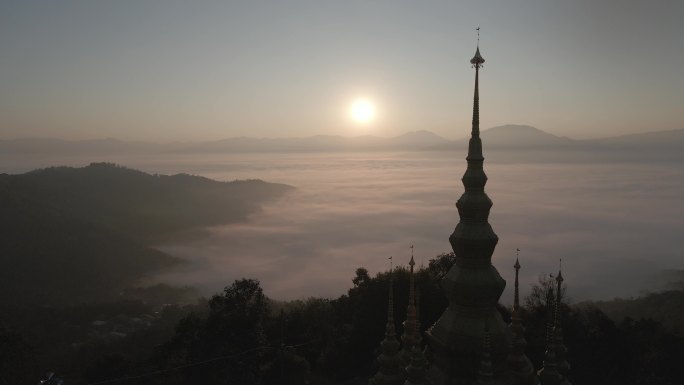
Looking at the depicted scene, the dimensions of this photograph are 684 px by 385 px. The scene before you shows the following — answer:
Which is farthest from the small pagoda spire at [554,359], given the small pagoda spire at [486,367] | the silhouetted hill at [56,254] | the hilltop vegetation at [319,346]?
the silhouetted hill at [56,254]

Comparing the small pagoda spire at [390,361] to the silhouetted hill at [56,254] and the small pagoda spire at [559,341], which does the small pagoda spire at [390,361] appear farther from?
the silhouetted hill at [56,254]

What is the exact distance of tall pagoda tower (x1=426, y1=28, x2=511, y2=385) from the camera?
1245cm

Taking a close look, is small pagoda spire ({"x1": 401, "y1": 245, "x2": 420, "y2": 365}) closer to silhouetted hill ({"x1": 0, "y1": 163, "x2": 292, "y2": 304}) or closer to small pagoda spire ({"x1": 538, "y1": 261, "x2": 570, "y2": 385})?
small pagoda spire ({"x1": 538, "y1": 261, "x2": 570, "y2": 385})

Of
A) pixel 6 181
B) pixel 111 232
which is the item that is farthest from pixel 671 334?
pixel 6 181

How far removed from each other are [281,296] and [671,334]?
486 feet

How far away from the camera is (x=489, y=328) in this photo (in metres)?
12.5

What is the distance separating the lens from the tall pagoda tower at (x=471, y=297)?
12445 millimetres

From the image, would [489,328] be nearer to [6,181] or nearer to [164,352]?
[164,352]

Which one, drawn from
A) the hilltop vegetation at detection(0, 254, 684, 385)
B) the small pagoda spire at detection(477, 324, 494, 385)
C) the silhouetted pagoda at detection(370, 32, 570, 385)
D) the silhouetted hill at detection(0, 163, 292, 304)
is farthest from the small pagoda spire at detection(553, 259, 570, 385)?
the silhouetted hill at detection(0, 163, 292, 304)

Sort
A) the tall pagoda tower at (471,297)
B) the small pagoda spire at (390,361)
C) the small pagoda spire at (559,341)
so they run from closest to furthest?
1. the tall pagoda tower at (471,297)
2. the small pagoda spire at (559,341)
3. the small pagoda spire at (390,361)

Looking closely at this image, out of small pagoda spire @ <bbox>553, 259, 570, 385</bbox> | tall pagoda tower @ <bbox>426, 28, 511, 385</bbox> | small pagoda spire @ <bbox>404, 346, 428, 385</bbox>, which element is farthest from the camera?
small pagoda spire @ <bbox>553, 259, 570, 385</bbox>

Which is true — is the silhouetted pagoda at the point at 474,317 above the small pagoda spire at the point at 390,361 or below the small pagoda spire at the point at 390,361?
above

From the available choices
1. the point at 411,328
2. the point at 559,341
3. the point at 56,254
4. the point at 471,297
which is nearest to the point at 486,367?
the point at 471,297

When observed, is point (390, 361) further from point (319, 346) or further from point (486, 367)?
point (319, 346)
